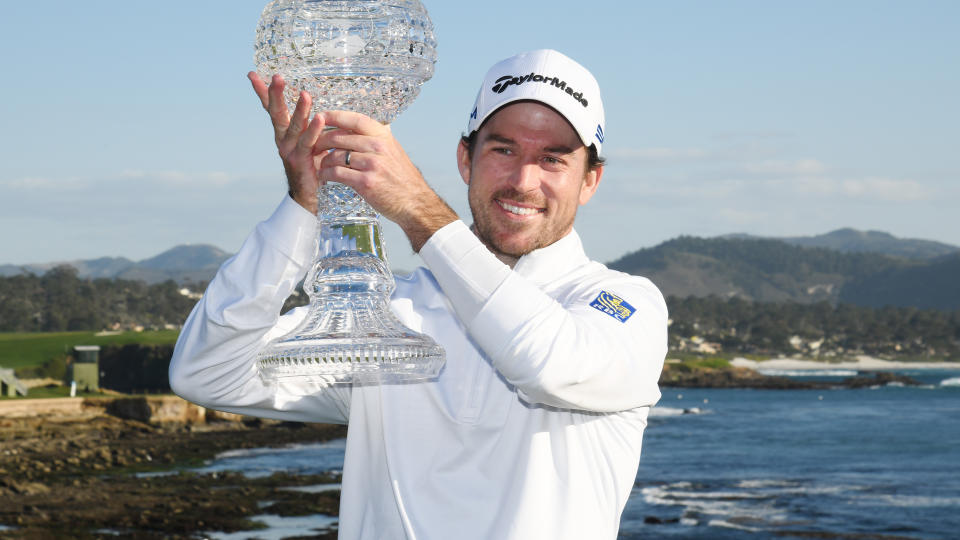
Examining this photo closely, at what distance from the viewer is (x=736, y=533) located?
25.1m

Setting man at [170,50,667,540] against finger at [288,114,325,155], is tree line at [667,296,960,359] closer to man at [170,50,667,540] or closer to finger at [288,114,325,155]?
man at [170,50,667,540]

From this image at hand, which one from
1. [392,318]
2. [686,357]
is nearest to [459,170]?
[392,318]

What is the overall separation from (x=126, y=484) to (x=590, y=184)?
2815 cm

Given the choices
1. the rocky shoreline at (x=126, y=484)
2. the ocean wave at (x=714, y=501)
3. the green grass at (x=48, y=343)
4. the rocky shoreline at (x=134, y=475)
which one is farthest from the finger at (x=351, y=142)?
the green grass at (x=48, y=343)

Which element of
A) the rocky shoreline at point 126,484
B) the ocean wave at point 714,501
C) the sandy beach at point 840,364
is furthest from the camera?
the sandy beach at point 840,364

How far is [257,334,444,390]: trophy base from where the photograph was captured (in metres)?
2.10

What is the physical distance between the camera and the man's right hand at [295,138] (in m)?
2.07

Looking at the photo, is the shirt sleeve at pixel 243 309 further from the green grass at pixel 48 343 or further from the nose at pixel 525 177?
the green grass at pixel 48 343

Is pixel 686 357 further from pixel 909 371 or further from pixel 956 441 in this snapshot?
pixel 956 441

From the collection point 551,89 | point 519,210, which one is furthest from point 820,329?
point 551,89

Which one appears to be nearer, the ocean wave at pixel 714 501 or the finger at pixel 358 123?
the finger at pixel 358 123

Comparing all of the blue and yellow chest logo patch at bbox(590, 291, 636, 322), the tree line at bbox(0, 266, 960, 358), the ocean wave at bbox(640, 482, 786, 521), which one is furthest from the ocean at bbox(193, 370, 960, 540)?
the tree line at bbox(0, 266, 960, 358)

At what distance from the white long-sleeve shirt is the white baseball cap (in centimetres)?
35

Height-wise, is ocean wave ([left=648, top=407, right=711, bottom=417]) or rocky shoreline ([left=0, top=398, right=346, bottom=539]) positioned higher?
ocean wave ([left=648, top=407, right=711, bottom=417])
